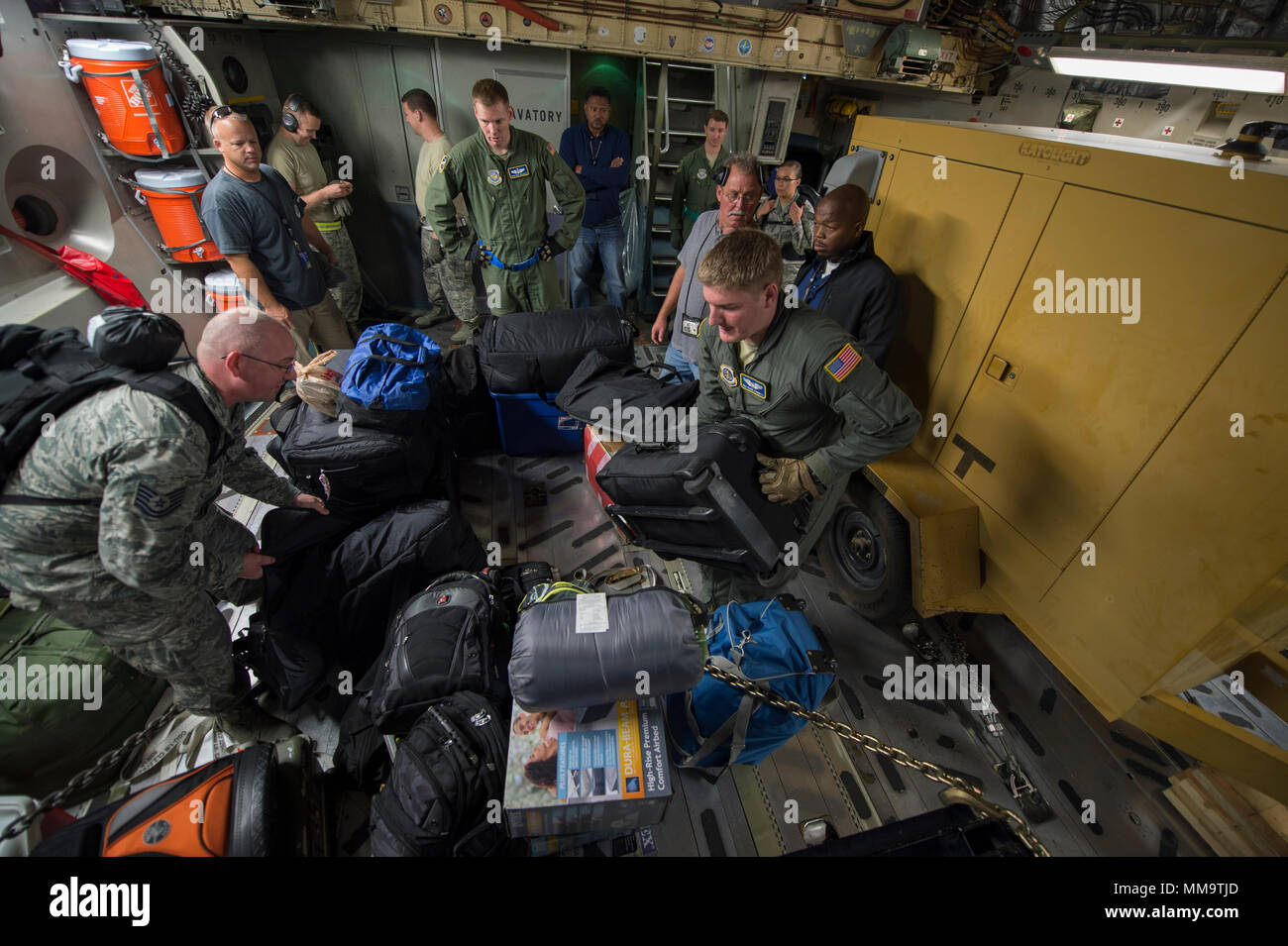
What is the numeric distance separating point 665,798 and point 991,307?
2587mm

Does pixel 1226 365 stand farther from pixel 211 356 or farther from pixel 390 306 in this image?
pixel 390 306

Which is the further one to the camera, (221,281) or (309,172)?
(309,172)

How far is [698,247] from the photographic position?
3490mm

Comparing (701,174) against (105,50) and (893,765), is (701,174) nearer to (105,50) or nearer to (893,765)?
(105,50)

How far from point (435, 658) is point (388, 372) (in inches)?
67.2

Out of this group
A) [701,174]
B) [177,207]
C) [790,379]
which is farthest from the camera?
[701,174]

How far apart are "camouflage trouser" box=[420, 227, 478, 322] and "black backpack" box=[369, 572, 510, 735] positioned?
12.4ft

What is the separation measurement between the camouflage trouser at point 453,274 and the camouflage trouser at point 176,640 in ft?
12.4

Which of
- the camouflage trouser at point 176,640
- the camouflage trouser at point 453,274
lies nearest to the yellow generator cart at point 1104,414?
the camouflage trouser at point 176,640

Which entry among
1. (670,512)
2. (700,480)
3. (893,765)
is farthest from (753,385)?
(893,765)

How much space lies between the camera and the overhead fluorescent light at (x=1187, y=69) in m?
2.13

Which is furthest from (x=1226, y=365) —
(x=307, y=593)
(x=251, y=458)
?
(x=251, y=458)

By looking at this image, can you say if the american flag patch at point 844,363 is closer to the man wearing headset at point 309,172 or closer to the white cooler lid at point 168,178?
the man wearing headset at point 309,172

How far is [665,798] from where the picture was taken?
5.44 ft
